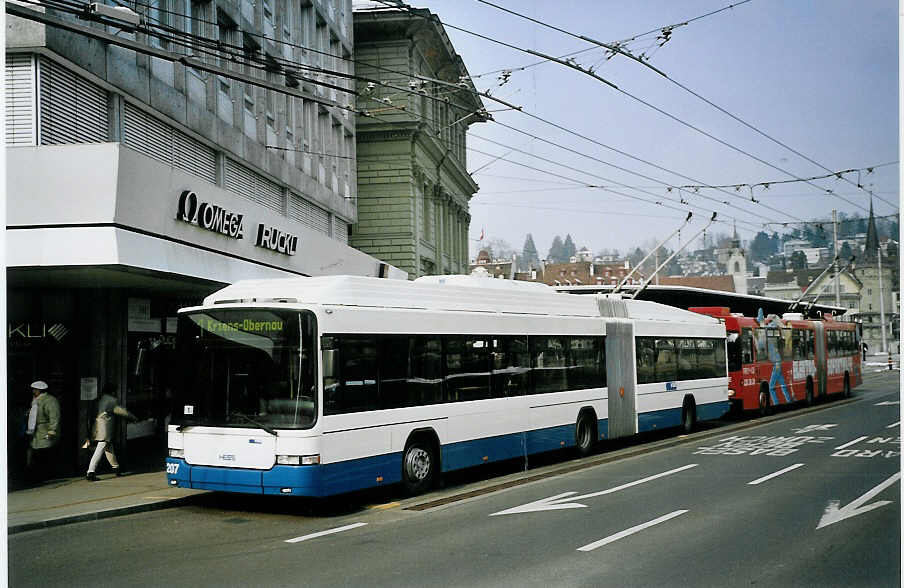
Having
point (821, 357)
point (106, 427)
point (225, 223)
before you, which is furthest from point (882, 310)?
point (106, 427)

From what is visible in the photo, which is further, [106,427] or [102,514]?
[106,427]

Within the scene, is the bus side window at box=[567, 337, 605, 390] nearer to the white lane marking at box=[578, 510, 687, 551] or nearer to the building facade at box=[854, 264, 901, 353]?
the building facade at box=[854, 264, 901, 353]

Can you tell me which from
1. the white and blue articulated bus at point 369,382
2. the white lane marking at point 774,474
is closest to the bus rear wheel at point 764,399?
the white and blue articulated bus at point 369,382

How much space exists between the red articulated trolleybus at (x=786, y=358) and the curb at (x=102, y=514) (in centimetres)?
1713

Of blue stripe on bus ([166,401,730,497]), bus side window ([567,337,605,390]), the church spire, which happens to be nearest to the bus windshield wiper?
blue stripe on bus ([166,401,730,497])

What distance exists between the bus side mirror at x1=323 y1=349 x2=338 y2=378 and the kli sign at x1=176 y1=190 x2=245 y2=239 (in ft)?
19.4

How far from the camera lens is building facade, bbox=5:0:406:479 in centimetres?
1361

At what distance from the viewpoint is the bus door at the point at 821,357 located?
3266cm

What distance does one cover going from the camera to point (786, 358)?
30.0 m

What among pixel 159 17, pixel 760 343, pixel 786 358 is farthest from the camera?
pixel 786 358

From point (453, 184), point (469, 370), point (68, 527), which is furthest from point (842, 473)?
point (453, 184)

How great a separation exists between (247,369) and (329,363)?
1.01 meters

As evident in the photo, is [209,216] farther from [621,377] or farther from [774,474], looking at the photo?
[774,474]

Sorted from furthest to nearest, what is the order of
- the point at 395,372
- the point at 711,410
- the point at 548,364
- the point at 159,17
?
1. the point at 711,410
2. the point at 159,17
3. the point at 548,364
4. the point at 395,372
